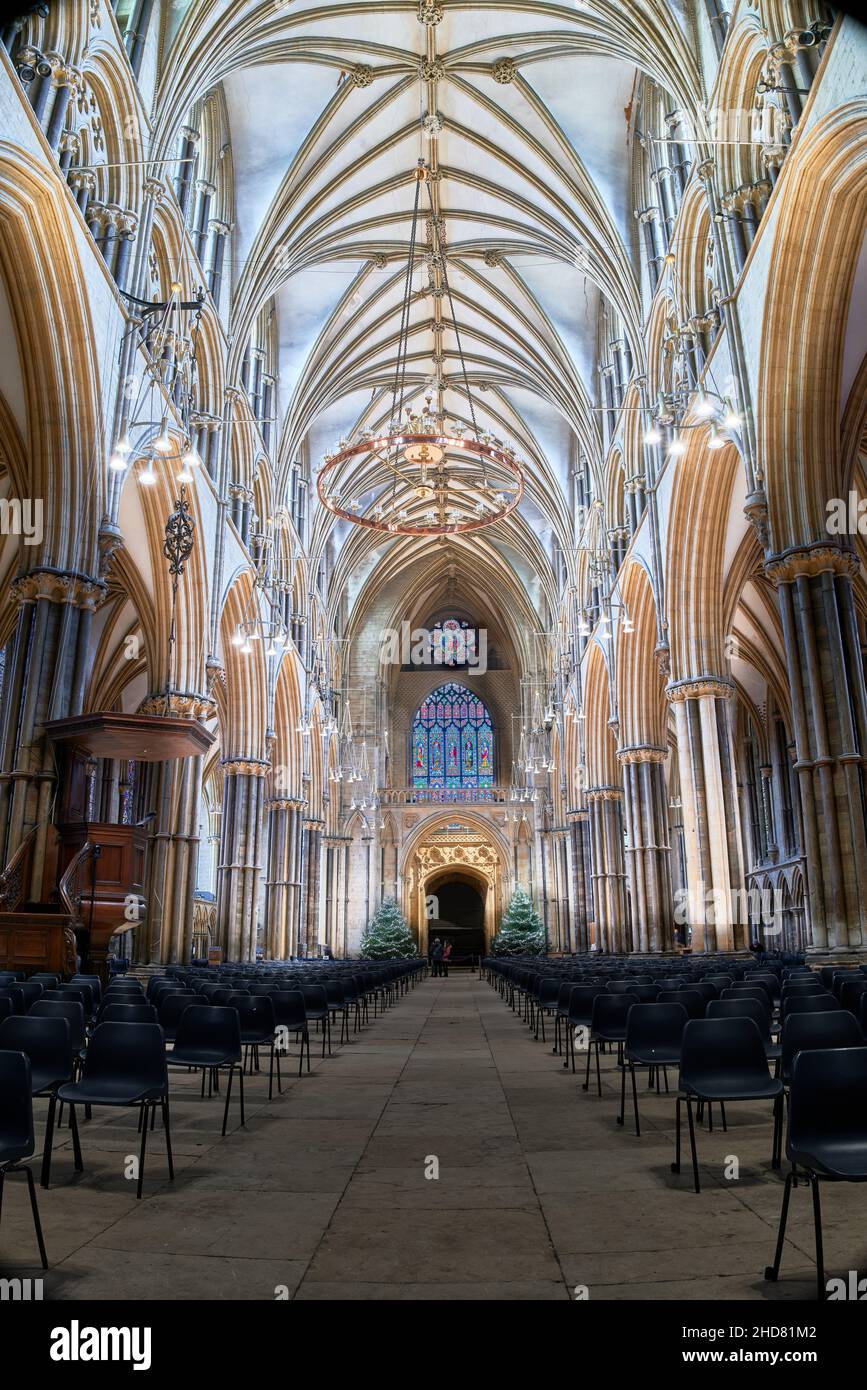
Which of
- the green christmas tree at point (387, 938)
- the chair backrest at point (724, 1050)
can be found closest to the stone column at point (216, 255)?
the chair backrest at point (724, 1050)

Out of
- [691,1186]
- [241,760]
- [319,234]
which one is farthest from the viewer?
[241,760]

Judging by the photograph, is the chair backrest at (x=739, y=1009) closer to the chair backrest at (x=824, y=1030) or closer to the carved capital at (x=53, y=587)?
the chair backrest at (x=824, y=1030)

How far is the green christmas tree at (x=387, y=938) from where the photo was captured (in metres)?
39.7

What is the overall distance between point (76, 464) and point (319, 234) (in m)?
13.9

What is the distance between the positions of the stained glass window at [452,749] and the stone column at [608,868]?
56.1ft

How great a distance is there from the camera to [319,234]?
24859mm

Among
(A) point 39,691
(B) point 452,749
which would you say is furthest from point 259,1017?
(B) point 452,749

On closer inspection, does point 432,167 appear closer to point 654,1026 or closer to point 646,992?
point 646,992

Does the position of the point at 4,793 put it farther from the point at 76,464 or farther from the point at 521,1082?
the point at 521,1082

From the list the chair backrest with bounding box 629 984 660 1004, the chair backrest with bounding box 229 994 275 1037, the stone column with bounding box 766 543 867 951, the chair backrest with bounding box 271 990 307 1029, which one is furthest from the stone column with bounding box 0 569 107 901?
the stone column with bounding box 766 543 867 951

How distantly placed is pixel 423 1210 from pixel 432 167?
1021 inches

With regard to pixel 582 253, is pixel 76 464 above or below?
below

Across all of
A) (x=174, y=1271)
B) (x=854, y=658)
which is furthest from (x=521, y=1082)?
(x=854, y=658)

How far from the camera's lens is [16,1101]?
3.35 meters
